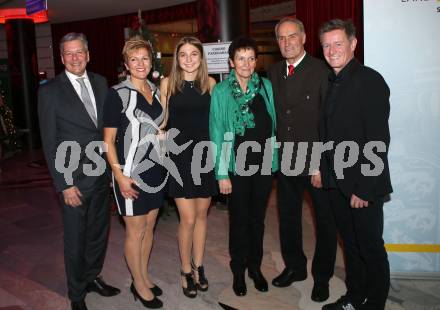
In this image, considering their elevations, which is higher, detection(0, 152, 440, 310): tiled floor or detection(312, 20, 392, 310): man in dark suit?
detection(312, 20, 392, 310): man in dark suit

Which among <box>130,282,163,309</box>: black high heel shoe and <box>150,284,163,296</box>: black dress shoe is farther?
<box>150,284,163,296</box>: black dress shoe

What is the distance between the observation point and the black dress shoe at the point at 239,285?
2.96 m

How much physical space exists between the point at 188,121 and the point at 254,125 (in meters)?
0.41

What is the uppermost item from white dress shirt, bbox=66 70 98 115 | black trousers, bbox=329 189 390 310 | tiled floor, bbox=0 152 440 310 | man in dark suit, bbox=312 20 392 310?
white dress shirt, bbox=66 70 98 115

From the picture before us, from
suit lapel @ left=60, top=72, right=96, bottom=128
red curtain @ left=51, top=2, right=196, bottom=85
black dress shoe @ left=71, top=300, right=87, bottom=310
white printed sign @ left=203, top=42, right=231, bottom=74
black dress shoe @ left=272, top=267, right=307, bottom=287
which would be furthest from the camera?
red curtain @ left=51, top=2, right=196, bottom=85

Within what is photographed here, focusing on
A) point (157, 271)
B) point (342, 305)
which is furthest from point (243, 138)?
point (157, 271)

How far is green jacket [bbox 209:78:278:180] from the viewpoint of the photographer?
2648 mm

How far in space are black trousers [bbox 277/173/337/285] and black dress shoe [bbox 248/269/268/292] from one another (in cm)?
23

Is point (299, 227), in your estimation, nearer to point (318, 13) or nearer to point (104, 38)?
point (318, 13)

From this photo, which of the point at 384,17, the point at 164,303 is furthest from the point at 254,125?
the point at 164,303

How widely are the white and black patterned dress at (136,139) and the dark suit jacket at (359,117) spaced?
3.34 ft

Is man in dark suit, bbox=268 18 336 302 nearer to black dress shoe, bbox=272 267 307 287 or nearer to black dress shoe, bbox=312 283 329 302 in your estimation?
black dress shoe, bbox=312 283 329 302

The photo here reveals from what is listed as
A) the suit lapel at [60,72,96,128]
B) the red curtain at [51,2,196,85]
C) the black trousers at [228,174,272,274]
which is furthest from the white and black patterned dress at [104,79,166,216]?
the red curtain at [51,2,196,85]

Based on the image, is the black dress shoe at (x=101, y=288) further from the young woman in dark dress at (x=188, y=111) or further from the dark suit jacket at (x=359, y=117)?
the dark suit jacket at (x=359, y=117)
